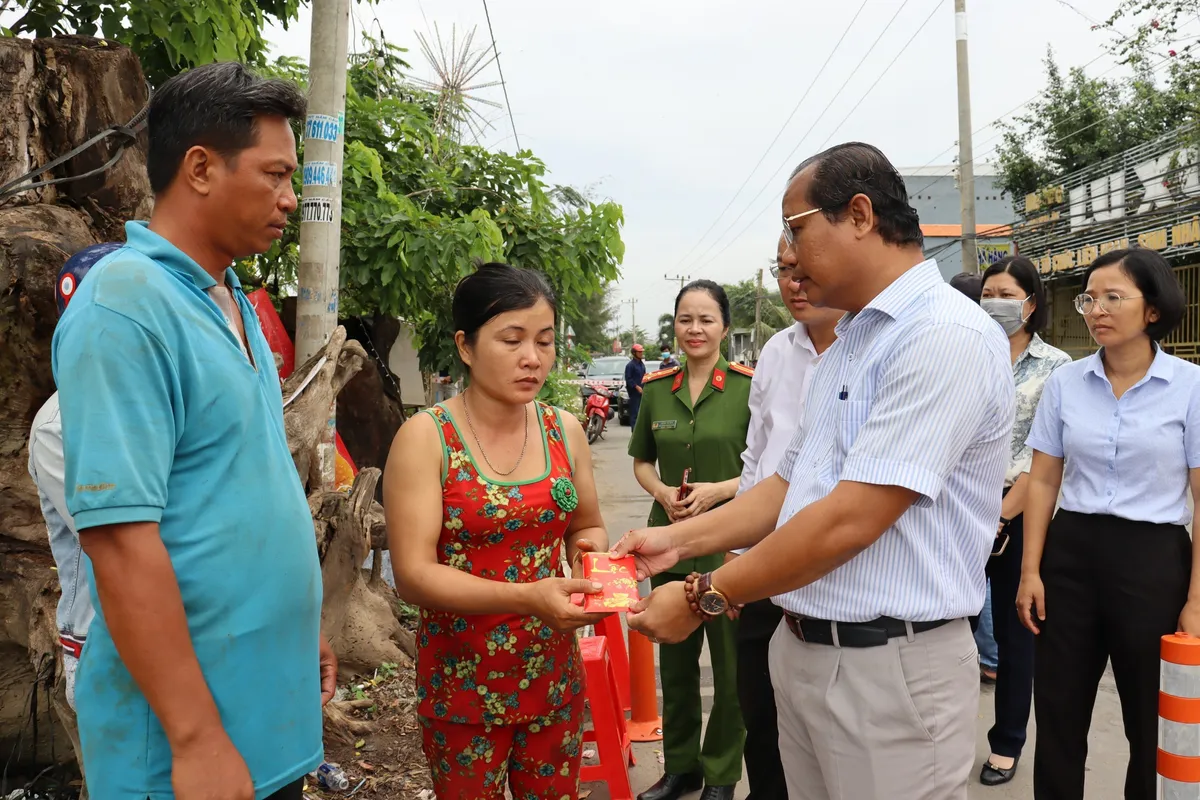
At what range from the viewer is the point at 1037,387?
4.09 m

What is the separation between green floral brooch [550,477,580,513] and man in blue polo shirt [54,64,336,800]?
795mm

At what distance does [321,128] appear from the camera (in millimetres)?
4227

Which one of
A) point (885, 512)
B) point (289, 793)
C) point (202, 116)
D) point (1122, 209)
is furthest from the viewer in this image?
point (1122, 209)

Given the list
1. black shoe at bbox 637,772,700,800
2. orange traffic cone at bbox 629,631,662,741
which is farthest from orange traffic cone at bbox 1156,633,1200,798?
orange traffic cone at bbox 629,631,662,741

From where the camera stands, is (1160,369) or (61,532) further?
(1160,369)

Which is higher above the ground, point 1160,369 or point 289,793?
point 1160,369

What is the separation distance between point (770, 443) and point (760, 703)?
91 centimetres

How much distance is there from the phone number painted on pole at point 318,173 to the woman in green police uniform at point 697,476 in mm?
1757

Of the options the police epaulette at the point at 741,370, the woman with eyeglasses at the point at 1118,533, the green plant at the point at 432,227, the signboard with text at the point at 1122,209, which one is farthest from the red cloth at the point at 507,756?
the signboard with text at the point at 1122,209

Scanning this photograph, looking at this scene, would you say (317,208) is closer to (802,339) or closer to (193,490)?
(802,339)

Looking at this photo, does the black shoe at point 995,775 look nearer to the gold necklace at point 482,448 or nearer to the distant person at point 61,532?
the gold necklace at point 482,448

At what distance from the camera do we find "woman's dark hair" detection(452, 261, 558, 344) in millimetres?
2398

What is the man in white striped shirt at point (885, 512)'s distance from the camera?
184 cm

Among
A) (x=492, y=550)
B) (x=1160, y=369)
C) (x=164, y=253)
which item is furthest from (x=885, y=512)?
(x=1160, y=369)
